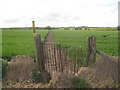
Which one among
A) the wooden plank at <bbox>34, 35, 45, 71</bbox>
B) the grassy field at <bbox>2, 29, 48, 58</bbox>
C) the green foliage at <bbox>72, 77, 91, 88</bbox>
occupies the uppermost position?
the wooden plank at <bbox>34, 35, 45, 71</bbox>

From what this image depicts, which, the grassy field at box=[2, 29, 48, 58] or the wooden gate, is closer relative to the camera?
the wooden gate

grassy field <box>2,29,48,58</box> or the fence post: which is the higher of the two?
the fence post

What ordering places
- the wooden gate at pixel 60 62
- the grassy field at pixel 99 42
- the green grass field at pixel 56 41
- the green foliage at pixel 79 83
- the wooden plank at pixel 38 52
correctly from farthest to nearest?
the grassy field at pixel 99 42 → the green grass field at pixel 56 41 → the wooden gate at pixel 60 62 → the wooden plank at pixel 38 52 → the green foliage at pixel 79 83

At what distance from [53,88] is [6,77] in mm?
2009

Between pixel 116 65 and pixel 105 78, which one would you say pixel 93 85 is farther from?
pixel 116 65

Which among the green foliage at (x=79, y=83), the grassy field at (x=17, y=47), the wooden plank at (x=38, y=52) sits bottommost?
the green foliage at (x=79, y=83)

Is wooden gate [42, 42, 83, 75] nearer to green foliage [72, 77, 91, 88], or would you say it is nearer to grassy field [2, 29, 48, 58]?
green foliage [72, 77, 91, 88]

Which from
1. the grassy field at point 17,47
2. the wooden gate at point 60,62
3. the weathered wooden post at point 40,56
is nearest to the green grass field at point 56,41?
the grassy field at point 17,47

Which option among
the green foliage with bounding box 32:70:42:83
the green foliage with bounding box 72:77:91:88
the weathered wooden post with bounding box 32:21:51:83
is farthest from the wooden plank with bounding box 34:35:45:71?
the green foliage with bounding box 72:77:91:88

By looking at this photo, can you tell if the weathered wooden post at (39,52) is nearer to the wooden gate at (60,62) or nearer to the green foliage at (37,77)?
the green foliage at (37,77)

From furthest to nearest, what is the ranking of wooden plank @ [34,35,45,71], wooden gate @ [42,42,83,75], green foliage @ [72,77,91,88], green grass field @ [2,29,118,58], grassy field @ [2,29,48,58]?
green grass field @ [2,29,118,58], grassy field @ [2,29,48,58], wooden gate @ [42,42,83,75], wooden plank @ [34,35,45,71], green foliage @ [72,77,91,88]

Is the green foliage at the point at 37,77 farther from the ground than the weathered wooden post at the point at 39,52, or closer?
closer

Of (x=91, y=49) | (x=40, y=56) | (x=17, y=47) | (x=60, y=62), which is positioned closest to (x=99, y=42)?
(x=17, y=47)

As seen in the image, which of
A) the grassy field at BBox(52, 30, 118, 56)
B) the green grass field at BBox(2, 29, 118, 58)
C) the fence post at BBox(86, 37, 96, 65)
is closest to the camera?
the fence post at BBox(86, 37, 96, 65)
